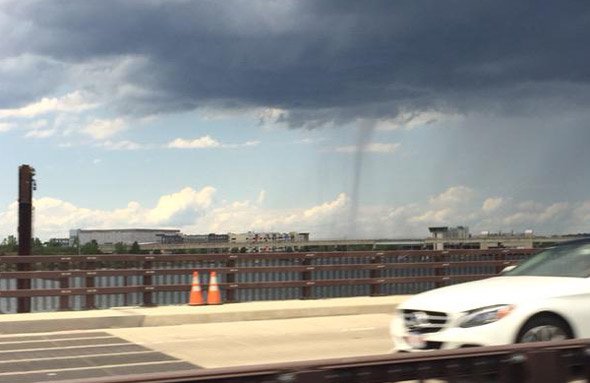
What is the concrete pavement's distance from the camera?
1478cm

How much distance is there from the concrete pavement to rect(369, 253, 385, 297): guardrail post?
1147 millimetres

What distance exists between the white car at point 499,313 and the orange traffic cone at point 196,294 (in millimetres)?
9358

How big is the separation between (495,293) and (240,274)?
436 inches

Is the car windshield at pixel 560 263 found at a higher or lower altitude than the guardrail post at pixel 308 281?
higher

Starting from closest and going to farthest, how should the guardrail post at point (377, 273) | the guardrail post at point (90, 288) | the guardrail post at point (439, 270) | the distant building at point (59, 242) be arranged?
the guardrail post at point (90, 288)
the guardrail post at point (377, 273)
the guardrail post at point (439, 270)
the distant building at point (59, 242)

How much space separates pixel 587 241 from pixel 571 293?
121 cm

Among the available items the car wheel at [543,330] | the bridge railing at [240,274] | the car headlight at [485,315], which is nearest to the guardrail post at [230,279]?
the bridge railing at [240,274]

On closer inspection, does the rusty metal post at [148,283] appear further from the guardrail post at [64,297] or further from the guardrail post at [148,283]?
the guardrail post at [64,297]

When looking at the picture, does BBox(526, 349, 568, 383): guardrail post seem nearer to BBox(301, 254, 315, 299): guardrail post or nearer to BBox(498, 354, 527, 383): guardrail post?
BBox(498, 354, 527, 383): guardrail post

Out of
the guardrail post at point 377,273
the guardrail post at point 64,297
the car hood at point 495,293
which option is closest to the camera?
the car hood at point 495,293

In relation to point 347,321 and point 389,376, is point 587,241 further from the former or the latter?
point 347,321

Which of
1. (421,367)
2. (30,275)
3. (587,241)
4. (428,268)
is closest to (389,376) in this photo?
(421,367)

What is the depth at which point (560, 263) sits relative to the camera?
8805 mm

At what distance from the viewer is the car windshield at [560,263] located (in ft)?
27.9
